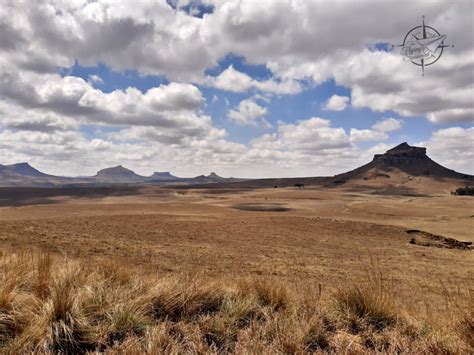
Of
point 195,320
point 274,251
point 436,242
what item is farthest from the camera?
point 436,242

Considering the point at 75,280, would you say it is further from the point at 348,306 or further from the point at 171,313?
the point at 348,306

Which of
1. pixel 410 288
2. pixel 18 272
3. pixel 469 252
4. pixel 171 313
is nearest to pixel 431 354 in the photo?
pixel 171 313

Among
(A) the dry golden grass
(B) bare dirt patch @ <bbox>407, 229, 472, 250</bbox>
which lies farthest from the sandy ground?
(A) the dry golden grass

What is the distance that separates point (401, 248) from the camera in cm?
2861

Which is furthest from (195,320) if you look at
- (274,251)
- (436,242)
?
(436,242)

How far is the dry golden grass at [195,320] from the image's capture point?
14.7 ft

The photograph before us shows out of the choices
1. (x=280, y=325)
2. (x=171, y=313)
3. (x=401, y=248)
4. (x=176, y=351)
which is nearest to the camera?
(x=176, y=351)

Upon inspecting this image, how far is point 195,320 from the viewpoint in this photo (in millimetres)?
5297

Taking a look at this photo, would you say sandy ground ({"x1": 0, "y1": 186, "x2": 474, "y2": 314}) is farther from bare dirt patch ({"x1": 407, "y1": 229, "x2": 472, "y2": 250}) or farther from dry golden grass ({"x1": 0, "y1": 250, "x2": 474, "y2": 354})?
dry golden grass ({"x1": 0, "y1": 250, "x2": 474, "y2": 354})

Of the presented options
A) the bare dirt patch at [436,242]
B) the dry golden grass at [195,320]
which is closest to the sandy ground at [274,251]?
the bare dirt patch at [436,242]

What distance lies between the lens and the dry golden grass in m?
4.47

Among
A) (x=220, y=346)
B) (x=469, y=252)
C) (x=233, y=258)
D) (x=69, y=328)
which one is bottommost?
(x=469, y=252)

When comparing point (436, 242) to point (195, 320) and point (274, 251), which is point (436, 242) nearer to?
point (274, 251)

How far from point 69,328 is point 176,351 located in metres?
1.41
